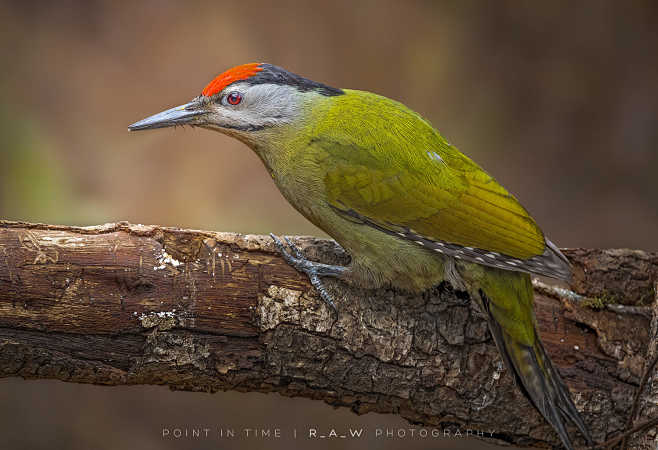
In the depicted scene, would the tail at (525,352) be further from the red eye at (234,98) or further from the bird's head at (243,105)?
the red eye at (234,98)

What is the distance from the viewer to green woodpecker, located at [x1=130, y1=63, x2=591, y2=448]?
267 centimetres

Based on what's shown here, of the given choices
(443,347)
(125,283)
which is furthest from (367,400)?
(125,283)

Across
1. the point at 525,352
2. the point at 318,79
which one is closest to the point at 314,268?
the point at 525,352

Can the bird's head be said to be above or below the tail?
above

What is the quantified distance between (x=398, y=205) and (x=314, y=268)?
436 millimetres

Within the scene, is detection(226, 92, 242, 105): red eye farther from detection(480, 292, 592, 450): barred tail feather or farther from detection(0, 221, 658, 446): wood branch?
detection(480, 292, 592, 450): barred tail feather

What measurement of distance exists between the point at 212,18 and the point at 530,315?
9.29 feet

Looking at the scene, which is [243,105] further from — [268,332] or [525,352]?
[525,352]

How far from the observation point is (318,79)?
4461 millimetres

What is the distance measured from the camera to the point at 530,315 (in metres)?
2.72

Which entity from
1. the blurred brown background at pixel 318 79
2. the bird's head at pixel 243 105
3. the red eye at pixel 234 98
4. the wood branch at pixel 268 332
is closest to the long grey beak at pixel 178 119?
the bird's head at pixel 243 105

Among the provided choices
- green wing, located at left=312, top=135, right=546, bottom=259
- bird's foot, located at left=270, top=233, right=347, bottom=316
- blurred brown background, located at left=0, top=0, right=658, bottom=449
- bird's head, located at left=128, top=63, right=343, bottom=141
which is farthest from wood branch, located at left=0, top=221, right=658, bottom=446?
blurred brown background, located at left=0, top=0, right=658, bottom=449

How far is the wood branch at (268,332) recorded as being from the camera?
2.31 m

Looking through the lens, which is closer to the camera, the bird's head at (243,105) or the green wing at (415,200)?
the green wing at (415,200)
